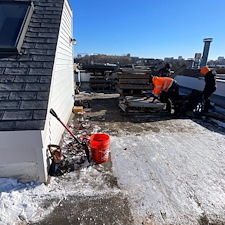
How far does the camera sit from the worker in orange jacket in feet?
19.5

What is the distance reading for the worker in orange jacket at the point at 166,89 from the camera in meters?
5.93

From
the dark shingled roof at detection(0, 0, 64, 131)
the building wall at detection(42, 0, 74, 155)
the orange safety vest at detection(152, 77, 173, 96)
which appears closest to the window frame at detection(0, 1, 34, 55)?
the dark shingled roof at detection(0, 0, 64, 131)

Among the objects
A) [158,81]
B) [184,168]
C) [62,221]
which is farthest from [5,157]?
[158,81]

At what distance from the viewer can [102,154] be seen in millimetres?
3141

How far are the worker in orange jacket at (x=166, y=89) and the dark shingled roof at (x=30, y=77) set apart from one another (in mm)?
3869

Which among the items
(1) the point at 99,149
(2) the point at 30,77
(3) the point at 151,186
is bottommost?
(3) the point at 151,186

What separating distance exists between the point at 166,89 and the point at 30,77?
4847 mm

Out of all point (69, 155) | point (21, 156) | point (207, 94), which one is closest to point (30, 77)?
point (21, 156)

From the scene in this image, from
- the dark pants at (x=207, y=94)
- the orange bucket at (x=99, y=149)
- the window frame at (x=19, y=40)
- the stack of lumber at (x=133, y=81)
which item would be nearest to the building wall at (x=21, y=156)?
the orange bucket at (x=99, y=149)

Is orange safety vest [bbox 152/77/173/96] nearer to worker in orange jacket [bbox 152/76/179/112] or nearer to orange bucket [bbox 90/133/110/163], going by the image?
worker in orange jacket [bbox 152/76/179/112]

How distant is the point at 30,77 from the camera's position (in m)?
2.65

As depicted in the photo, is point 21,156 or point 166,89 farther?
point 166,89

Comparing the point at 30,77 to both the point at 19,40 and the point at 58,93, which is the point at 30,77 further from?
the point at 58,93

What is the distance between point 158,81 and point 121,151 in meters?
3.34
